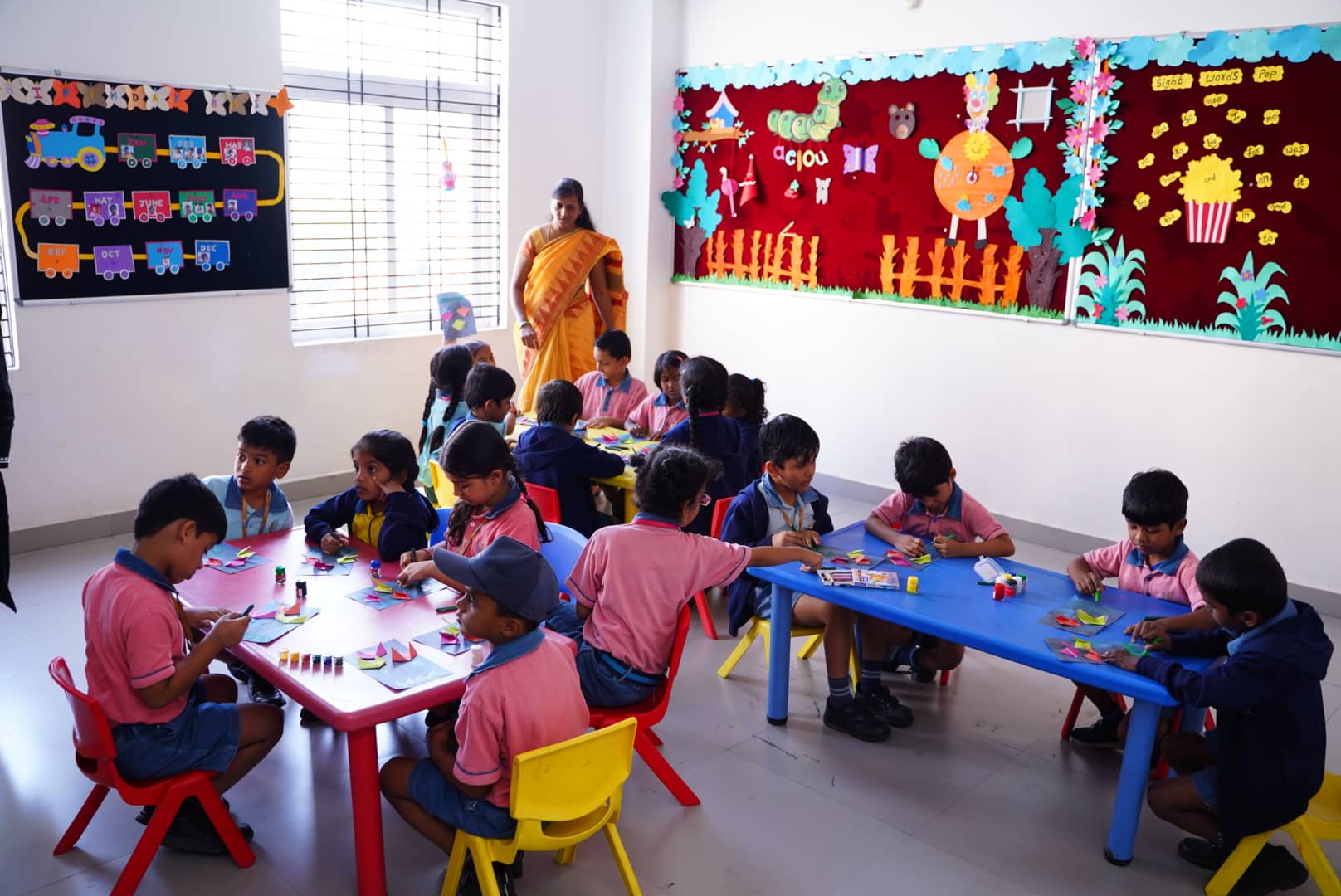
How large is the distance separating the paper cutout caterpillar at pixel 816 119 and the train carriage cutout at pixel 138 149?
3.33m

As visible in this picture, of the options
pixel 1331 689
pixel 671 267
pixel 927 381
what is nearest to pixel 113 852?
pixel 1331 689

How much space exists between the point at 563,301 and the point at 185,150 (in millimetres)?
1957

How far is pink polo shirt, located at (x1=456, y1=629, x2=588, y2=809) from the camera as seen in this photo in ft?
7.22

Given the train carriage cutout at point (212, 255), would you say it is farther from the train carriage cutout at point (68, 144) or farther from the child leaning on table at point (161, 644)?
the child leaning on table at point (161, 644)

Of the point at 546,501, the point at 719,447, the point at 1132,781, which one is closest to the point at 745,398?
the point at 719,447

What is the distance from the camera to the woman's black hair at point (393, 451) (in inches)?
124

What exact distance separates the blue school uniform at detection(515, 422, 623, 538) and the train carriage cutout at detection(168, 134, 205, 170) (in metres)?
2.42

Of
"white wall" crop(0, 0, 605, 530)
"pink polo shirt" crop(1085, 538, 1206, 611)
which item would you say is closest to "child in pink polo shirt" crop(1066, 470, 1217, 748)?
"pink polo shirt" crop(1085, 538, 1206, 611)

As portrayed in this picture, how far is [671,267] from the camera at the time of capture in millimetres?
7090

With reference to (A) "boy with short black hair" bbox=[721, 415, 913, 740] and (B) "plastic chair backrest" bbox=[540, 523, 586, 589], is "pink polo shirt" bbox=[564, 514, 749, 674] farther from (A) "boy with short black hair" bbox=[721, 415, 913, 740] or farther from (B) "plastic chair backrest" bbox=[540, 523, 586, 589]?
(A) "boy with short black hair" bbox=[721, 415, 913, 740]

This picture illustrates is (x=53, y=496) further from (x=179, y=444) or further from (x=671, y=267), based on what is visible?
(x=671, y=267)

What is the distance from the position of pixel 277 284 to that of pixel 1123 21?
171 inches

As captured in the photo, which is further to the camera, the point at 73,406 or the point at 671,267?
the point at 671,267

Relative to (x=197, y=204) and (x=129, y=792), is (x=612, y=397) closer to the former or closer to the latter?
(x=197, y=204)
